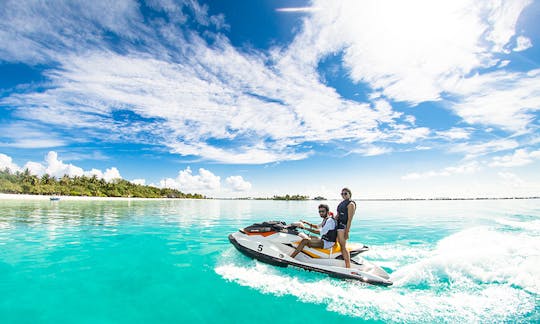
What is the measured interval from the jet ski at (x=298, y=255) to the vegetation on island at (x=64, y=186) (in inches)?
3587

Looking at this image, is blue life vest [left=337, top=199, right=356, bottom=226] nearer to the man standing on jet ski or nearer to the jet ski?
the man standing on jet ski

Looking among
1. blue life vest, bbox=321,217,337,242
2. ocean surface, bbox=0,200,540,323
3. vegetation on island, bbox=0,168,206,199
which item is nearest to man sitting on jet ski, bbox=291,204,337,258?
blue life vest, bbox=321,217,337,242

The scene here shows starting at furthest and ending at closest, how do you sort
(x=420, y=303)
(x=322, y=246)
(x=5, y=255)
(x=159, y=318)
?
(x=5, y=255) → (x=322, y=246) → (x=420, y=303) → (x=159, y=318)

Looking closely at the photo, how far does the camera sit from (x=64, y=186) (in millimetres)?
83438

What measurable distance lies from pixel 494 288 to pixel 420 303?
2133 millimetres

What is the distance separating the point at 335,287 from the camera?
5848 millimetres

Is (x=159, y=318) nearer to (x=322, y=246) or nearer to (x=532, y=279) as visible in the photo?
(x=322, y=246)

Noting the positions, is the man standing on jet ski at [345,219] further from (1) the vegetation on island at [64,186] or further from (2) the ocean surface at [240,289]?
(1) the vegetation on island at [64,186]

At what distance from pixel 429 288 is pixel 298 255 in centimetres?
303

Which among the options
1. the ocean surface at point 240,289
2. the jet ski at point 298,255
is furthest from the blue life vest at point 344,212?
the ocean surface at point 240,289

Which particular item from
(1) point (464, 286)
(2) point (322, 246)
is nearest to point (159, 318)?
(2) point (322, 246)

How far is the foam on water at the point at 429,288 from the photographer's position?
186 inches

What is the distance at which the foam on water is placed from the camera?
186 inches

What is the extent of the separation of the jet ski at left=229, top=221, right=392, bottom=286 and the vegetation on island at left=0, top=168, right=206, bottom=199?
91100 millimetres
